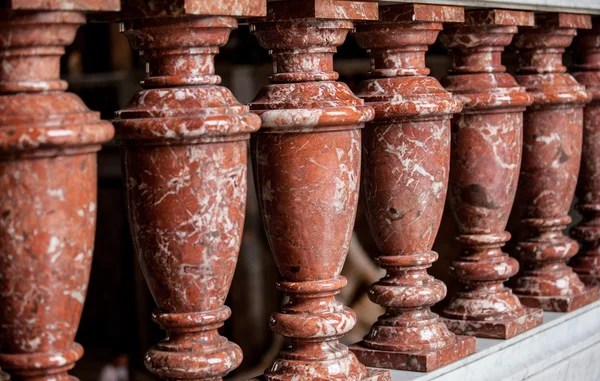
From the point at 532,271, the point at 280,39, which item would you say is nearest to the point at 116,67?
the point at 532,271

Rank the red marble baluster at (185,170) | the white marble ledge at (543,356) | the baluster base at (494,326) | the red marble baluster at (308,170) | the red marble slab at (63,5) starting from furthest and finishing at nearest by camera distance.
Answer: the baluster base at (494,326), the white marble ledge at (543,356), the red marble baluster at (308,170), the red marble baluster at (185,170), the red marble slab at (63,5)

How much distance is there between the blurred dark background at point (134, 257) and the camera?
541 centimetres

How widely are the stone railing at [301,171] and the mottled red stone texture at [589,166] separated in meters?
0.26

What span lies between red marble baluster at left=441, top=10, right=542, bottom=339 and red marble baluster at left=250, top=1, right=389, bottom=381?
56 centimetres

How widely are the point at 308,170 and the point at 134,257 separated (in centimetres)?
608

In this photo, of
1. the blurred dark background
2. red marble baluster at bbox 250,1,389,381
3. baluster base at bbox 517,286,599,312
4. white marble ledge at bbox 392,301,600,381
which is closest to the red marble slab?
red marble baluster at bbox 250,1,389,381

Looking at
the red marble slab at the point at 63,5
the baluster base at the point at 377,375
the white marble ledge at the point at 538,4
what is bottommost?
the baluster base at the point at 377,375

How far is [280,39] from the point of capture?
2.20m

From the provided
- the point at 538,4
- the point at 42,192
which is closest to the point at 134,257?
the point at 538,4

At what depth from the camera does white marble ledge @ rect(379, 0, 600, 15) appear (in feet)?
8.40

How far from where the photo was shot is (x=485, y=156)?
2.76 m

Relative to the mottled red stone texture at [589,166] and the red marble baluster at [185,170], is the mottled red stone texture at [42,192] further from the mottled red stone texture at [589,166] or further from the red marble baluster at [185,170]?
the mottled red stone texture at [589,166]

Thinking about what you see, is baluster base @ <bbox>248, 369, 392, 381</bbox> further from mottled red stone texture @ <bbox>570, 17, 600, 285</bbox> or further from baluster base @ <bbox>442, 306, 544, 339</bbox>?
mottled red stone texture @ <bbox>570, 17, 600, 285</bbox>

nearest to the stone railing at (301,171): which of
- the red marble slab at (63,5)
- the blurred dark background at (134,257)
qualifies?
the red marble slab at (63,5)
